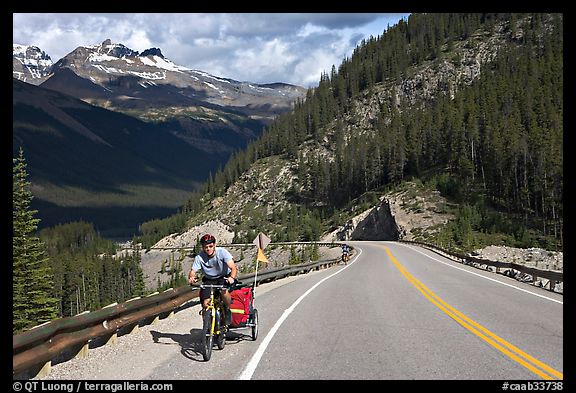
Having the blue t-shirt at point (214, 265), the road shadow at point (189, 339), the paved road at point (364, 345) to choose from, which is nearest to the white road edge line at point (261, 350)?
the paved road at point (364, 345)

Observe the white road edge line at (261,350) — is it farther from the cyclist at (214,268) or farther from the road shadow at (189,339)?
the cyclist at (214,268)

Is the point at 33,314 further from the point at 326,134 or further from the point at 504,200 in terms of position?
the point at 326,134

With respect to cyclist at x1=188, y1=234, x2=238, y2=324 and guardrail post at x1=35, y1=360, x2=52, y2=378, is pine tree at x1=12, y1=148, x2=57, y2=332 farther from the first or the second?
guardrail post at x1=35, y1=360, x2=52, y2=378

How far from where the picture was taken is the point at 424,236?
7225cm

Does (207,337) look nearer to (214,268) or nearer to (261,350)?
(261,350)

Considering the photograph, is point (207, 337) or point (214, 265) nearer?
point (207, 337)

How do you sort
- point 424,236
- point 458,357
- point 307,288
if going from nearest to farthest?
1. point 458,357
2. point 307,288
3. point 424,236

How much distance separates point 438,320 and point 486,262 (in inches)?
823

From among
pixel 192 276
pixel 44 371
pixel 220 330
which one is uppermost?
pixel 192 276

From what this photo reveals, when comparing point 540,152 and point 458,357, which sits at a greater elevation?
point 540,152

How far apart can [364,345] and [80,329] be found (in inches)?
189

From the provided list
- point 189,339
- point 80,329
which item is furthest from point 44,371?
point 189,339

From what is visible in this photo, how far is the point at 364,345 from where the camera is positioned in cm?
902

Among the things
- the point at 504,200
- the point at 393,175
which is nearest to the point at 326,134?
the point at 393,175
